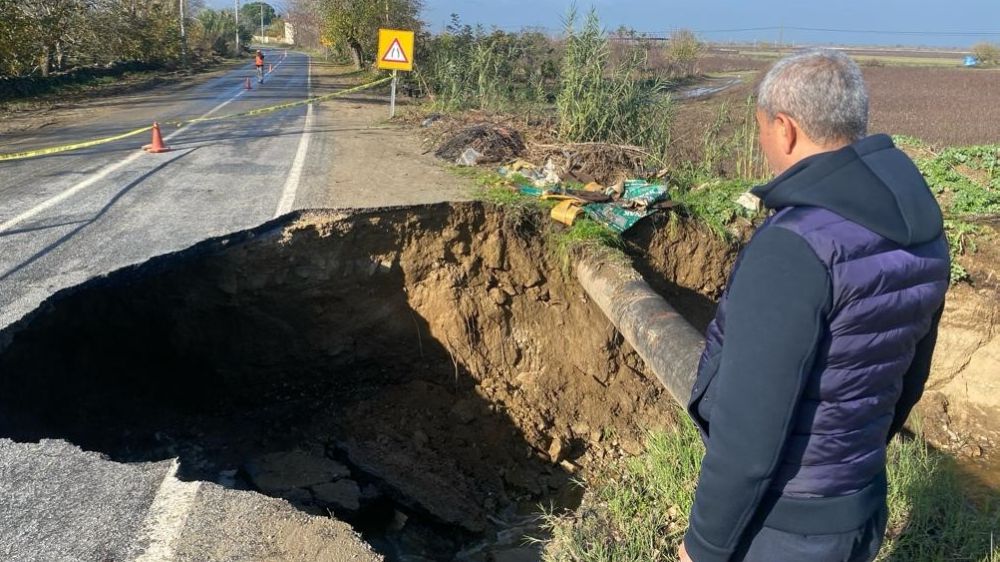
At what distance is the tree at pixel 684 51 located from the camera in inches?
1425

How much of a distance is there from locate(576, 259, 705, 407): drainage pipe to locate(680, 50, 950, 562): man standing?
2.02 meters

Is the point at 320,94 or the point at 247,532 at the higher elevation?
the point at 320,94

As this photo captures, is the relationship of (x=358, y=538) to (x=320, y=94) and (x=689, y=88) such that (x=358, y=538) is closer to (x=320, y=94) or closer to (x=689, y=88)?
(x=320, y=94)

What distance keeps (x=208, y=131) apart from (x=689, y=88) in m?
22.6

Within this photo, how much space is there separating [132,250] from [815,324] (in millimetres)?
5318

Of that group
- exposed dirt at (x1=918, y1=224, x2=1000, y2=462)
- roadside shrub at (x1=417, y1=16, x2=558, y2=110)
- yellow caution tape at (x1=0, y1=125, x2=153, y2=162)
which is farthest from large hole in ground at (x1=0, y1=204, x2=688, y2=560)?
roadside shrub at (x1=417, y1=16, x2=558, y2=110)

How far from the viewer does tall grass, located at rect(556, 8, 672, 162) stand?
30.9ft

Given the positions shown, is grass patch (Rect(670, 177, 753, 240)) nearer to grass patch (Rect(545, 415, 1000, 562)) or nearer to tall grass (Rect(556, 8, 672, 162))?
tall grass (Rect(556, 8, 672, 162))

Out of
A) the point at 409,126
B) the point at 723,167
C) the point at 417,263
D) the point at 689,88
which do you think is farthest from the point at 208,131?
the point at 689,88

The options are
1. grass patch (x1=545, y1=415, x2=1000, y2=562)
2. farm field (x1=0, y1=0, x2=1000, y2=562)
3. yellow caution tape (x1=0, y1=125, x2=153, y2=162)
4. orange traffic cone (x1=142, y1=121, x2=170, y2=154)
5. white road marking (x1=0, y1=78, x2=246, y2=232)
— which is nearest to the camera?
grass patch (x1=545, y1=415, x2=1000, y2=562)

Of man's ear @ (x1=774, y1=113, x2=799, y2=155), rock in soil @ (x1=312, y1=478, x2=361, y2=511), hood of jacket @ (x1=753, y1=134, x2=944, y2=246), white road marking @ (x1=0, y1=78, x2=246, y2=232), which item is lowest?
rock in soil @ (x1=312, y1=478, x2=361, y2=511)

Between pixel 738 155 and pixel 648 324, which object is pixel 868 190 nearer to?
pixel 648 324

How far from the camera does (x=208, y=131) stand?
1178 centimetres

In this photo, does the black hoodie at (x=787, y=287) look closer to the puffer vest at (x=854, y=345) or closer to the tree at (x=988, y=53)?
the puffer vest at (x=854, y=345)
